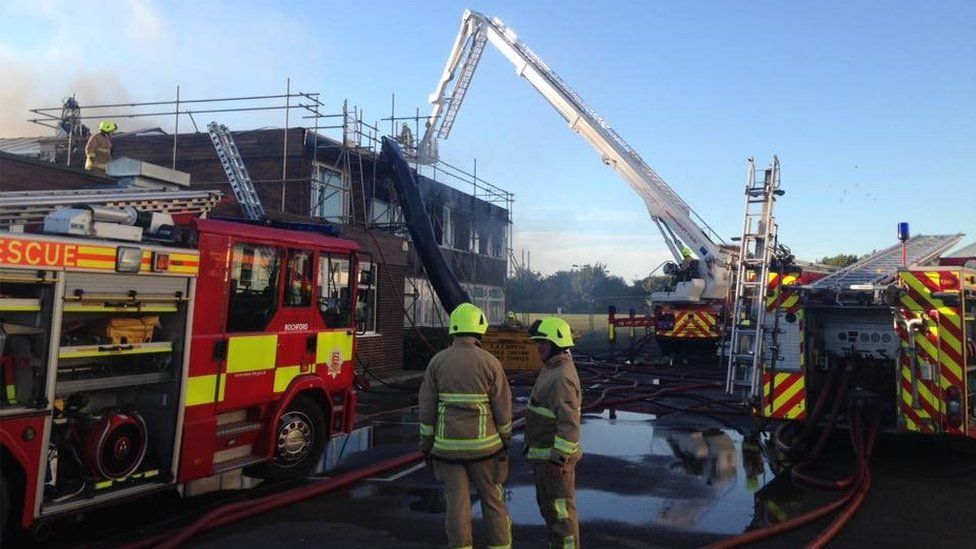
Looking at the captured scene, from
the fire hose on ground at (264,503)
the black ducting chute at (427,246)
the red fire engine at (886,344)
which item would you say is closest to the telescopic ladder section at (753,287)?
the red fire engine at (886,344)

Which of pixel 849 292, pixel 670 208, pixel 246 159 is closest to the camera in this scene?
pixel 849 292

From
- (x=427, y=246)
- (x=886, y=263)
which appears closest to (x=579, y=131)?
(x=427, y=246)

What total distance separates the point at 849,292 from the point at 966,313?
4.12ft

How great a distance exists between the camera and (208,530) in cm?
528

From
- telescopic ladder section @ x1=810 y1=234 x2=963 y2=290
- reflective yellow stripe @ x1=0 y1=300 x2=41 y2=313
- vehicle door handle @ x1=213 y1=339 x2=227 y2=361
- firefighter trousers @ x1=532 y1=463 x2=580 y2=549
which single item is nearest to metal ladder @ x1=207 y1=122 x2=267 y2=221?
vehicle door handle @ x1=213 y1=339 x2=227 y2=361

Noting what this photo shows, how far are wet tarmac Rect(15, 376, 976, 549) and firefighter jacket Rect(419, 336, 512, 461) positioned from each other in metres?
1.24

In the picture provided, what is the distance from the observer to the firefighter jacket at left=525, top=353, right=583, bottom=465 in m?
4.21

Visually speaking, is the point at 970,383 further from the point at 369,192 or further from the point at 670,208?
the point at 369,192

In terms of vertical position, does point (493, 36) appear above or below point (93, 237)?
above

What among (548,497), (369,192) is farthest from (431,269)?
(548,497)

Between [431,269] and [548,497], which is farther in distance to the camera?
[431,269]

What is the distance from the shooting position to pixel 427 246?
49.7 feet

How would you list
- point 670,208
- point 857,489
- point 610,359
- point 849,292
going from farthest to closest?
point 610,359, point 670,208, point 849,292, point 857,489

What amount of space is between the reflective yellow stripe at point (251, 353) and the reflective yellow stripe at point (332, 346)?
0.60 m
